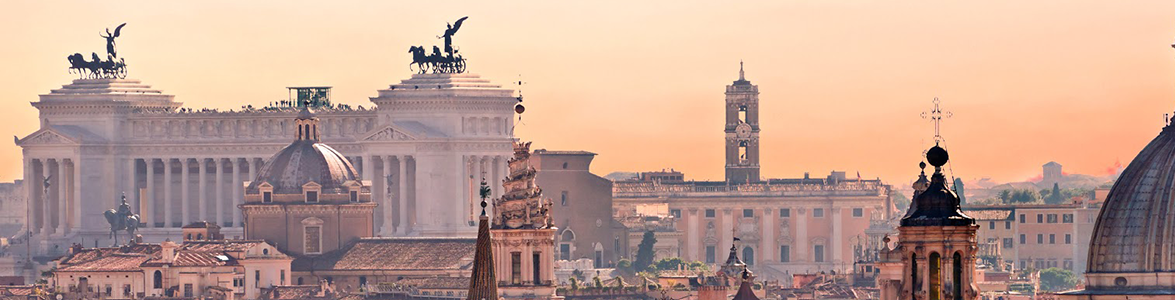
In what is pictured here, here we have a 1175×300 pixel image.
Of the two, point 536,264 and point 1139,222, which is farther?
point 536,264

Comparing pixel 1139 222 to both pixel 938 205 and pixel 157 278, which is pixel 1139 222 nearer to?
pixel 938 205

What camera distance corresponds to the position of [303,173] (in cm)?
18562

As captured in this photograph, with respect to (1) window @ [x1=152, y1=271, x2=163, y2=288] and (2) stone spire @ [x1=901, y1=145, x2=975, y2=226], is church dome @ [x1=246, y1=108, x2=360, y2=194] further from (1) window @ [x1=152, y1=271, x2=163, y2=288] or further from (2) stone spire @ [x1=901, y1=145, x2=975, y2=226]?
(2) stone spire @ [x1=901, y1=145, x2=975, y2=226]

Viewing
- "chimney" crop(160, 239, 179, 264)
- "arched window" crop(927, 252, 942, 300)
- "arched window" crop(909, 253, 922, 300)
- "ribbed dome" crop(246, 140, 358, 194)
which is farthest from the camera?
"ribbed dome" crop(246, 140, 358, 194)

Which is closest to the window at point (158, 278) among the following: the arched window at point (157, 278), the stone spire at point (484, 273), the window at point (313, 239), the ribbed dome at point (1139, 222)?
the arched window at point (157, 278)

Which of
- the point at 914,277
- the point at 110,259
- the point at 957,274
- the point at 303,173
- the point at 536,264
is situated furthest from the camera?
the point at 303,173

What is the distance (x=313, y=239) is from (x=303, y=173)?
4.43 metres

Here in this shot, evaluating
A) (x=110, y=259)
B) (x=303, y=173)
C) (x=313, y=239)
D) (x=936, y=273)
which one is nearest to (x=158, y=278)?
(x=110, y=259)

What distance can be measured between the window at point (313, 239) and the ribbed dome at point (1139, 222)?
114 meters

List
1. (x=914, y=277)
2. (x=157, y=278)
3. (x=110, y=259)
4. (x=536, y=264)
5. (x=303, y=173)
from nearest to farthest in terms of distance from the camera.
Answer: (x=914, y=277), (x=536, y=264), (x=157, y=278), (x=110, y=259), (x=303, y=173)

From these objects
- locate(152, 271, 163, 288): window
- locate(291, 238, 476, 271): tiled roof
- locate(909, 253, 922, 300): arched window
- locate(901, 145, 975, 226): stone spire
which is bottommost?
locate(152, 271, 163, 288): window

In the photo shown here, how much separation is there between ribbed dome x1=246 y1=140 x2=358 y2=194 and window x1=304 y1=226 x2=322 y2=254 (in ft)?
8.30

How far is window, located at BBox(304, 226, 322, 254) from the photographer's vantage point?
18088 centimetres

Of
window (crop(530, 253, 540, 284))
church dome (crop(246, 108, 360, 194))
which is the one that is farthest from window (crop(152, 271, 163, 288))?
window (crop(530, 253, 540, 284))
